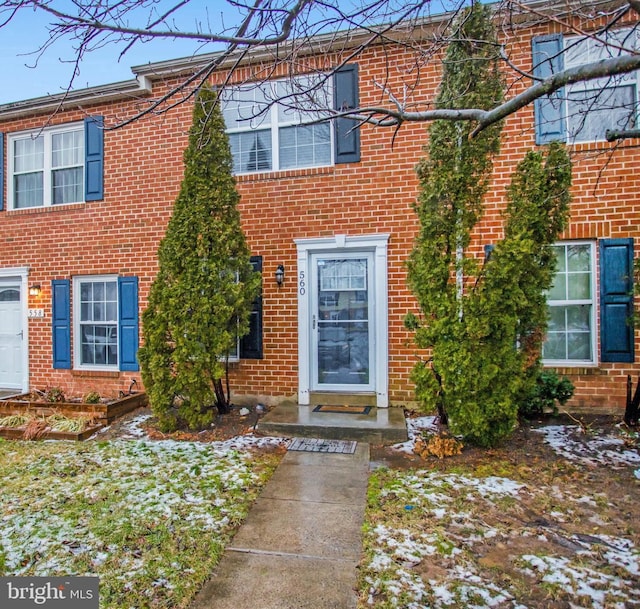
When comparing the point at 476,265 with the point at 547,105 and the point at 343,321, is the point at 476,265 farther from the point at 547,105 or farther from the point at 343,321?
the point at 547,105

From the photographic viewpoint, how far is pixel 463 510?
312 cm

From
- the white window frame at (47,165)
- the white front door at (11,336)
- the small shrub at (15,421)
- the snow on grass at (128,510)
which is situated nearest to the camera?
the snow on grass at (128,510)

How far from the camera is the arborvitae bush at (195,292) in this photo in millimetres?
5027

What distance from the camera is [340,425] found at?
192 inches

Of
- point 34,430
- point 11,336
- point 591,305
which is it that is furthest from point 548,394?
point 11,336

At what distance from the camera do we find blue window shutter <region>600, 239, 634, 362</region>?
523 centimetres

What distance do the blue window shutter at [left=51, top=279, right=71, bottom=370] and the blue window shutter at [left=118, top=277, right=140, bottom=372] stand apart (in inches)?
42.2

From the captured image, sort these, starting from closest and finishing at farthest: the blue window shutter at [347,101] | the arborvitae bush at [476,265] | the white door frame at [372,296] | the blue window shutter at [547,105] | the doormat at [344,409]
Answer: the arborvitae bush at [476,265], the blue window shutter at [547,105], the doormat at [344,409], the white door frame at [372,296], the blue window shutter at [347,101]

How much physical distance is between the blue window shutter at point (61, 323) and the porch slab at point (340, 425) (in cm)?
409

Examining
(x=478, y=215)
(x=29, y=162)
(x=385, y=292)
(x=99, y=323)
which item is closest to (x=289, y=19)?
(x=478, y=215)

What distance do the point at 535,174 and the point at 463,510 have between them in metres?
3.08

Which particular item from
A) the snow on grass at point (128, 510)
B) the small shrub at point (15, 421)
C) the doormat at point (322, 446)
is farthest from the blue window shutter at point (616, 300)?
the small shrub at point (15, 421)

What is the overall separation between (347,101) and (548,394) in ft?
15.6

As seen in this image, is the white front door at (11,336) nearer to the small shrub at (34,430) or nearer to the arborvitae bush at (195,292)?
the small shrub at (34,430)
